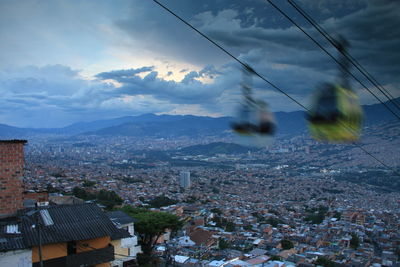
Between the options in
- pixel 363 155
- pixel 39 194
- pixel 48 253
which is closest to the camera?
pixel 48 253

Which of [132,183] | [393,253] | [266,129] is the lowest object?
[393,253]

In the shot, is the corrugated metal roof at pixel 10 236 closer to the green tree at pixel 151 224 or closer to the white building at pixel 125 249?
the white building at pixel 125 249

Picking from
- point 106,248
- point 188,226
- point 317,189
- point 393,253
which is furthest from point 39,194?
point 317,189

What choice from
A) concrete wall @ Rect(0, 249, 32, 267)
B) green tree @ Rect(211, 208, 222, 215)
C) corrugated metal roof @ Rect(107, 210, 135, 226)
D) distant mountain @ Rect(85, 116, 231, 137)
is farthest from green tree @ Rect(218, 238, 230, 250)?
distant mountain @ Rect(85, 116, 231, 137)

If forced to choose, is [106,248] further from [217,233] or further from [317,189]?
[317,189]

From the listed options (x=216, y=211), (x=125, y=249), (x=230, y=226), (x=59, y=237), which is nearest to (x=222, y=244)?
(x=230, y=226)

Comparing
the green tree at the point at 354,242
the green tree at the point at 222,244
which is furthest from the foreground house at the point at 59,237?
the green tree at the point at 354,242

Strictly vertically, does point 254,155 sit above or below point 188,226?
above

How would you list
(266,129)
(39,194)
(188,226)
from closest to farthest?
(266,129) < (39,194) < (188,226)
